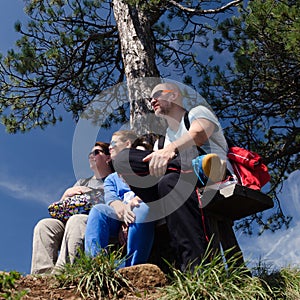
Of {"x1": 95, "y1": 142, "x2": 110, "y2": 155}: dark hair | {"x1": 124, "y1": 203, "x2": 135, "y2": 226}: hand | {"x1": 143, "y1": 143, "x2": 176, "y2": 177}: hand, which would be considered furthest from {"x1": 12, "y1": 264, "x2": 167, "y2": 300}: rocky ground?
{"x1": 95, "y1": 142, "x2": 110, "y2": 155}: dark hair

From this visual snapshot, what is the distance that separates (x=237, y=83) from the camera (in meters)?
6.25

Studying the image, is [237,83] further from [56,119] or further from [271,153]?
[56,119]

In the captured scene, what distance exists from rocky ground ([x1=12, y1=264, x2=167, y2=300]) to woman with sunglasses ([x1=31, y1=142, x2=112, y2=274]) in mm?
152

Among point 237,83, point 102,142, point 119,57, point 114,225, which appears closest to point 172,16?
point 119,57

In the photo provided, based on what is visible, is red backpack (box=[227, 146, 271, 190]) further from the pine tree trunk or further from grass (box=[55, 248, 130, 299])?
the pine tree trunk

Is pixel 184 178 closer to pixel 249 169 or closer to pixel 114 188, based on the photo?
pixel 249 169

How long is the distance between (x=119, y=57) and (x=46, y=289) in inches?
189

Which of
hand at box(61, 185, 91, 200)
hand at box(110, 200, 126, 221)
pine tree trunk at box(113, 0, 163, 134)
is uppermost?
pine tree trunk at box(113, 0, 163, 134)

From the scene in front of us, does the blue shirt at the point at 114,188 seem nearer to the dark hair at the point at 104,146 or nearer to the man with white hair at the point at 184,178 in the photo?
the dark hair at the point at 104,146

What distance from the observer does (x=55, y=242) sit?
3.47 metres

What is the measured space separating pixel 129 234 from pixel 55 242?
0.77 m

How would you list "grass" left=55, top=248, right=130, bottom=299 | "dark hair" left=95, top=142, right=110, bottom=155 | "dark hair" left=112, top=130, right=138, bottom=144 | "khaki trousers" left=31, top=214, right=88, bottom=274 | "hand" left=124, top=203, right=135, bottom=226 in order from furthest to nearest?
"dark hair" left=95, top=142, right=110, bottom=155 < "dark hair" left=112, top=130, right=138, bottom=144 < "khaki trousers" left=31, top=214, right=88, bottom=274 < "hand" left=124, top=203, right=135, bottom=226 < "grass" left=55, top=248, right=130, bottom=299

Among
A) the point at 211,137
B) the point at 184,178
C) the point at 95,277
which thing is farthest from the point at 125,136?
the point at 95,277

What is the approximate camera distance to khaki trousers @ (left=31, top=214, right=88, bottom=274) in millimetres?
3219
